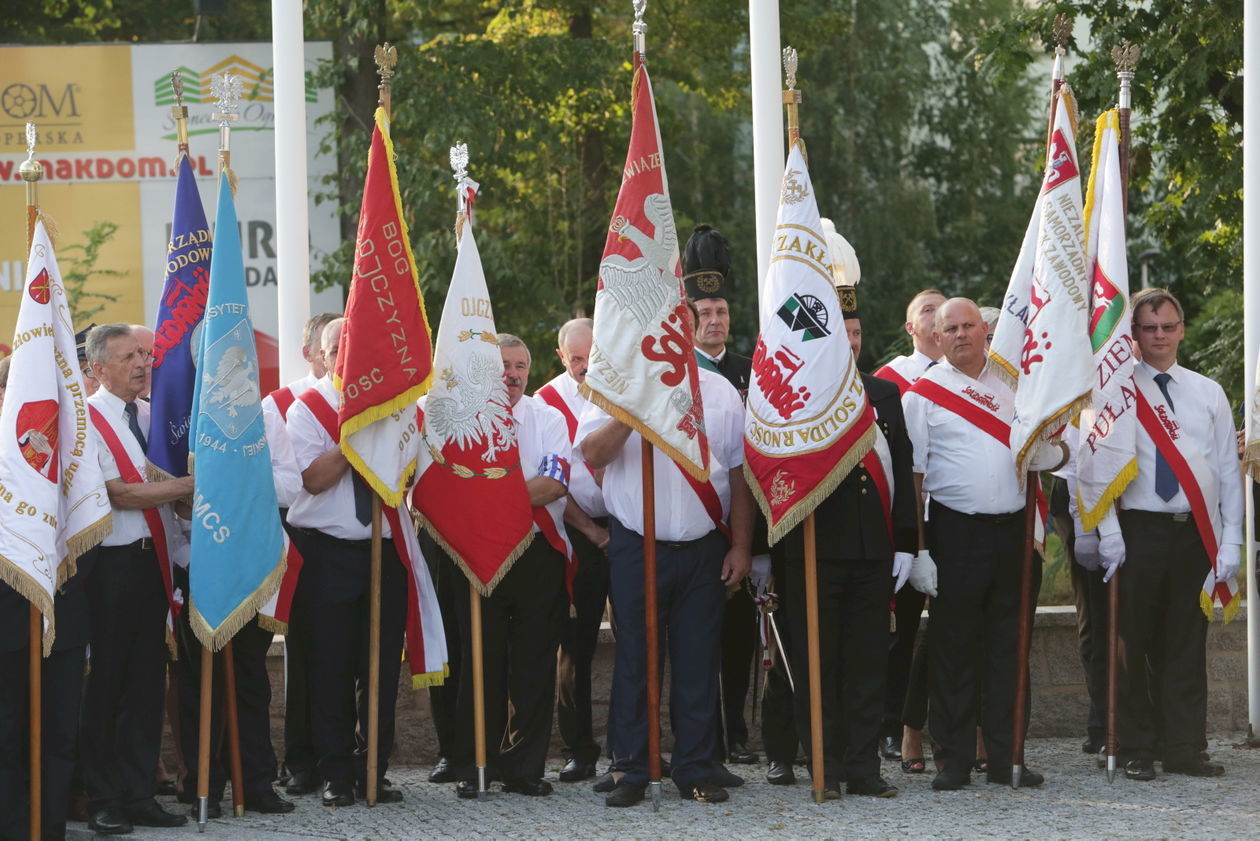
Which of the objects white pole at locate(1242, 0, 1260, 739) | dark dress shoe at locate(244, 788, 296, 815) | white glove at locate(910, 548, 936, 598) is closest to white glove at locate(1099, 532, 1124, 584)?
white glove at locate(910, 548, 936, 598)

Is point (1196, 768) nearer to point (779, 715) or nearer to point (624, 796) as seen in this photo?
point (779, 715)

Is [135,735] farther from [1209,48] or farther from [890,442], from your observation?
[1209,48]

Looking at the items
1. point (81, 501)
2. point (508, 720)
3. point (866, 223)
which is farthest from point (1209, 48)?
point (866, 223)

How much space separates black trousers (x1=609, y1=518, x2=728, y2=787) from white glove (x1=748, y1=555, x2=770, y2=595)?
0.29 meters

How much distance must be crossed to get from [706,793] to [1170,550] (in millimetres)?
2229

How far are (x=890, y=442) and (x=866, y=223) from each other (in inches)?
617

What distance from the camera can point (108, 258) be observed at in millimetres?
14852

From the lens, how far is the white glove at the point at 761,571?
7.08m

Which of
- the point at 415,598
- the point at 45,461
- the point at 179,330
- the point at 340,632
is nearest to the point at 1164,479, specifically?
the point at 415,598

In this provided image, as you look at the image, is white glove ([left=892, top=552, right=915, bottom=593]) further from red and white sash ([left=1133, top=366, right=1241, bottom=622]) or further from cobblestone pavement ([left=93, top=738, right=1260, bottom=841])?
red and white sash ([left=1133, top=366, right=1241, bottom=622])

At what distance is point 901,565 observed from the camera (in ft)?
22.4

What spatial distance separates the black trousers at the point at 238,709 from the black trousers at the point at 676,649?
1.41m

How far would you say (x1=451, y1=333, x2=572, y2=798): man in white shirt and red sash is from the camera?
6996mm

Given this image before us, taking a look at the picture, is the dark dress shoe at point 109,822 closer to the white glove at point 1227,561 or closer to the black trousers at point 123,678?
the black trousers at point 123,678
